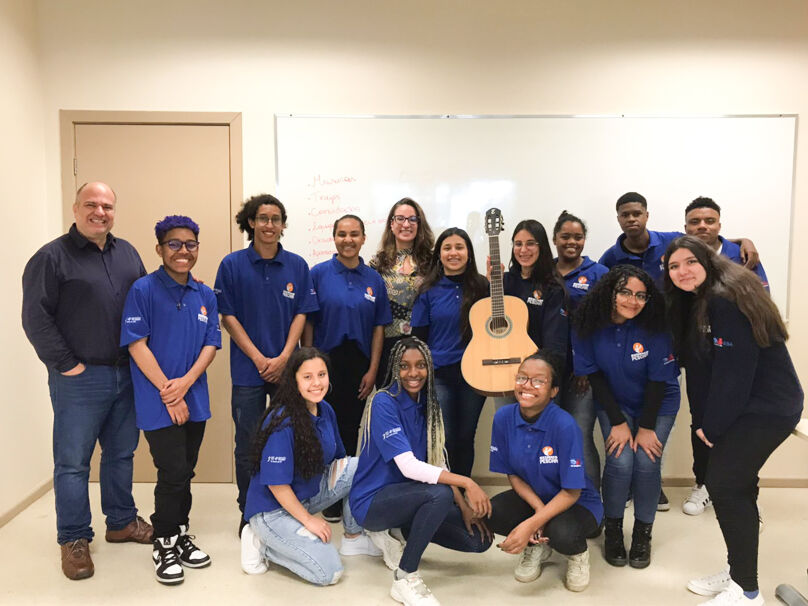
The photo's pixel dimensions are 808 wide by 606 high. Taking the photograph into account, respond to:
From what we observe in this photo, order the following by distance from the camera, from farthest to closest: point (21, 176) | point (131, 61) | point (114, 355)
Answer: point (131, 61) → point (21, 176) → point (114, 355)

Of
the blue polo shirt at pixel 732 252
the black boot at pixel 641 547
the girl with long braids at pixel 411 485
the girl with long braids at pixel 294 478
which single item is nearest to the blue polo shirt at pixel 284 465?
the girl with long braids at pixel 294 478

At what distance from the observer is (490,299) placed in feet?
9.29

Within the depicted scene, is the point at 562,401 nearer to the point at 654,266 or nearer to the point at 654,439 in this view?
the point at 654,439

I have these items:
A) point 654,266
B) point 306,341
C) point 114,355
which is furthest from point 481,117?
point 114,355

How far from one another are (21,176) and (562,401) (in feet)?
10.1

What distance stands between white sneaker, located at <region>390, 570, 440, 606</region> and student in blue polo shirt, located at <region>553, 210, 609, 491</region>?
3.26 feet

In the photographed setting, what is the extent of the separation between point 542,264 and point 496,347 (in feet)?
1.57

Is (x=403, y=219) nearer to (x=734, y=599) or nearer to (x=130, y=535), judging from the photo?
(x=130, y=535)

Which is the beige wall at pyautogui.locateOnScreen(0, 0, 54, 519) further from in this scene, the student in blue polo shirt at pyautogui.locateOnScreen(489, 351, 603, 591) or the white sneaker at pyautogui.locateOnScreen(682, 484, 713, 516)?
the white sneaker at pyautogui.locateOnScreen(682, 484, 713, 516)

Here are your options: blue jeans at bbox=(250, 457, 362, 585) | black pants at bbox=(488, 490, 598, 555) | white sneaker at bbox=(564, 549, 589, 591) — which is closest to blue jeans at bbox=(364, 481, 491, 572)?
black pants at bbox=(488, 490, 598, 555)

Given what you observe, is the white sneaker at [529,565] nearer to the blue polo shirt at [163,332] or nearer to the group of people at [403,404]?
the group of people at [403,404]

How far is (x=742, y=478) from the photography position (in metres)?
2.15

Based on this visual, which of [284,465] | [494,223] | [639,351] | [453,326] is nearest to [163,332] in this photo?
[284,465]

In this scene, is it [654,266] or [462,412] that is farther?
[654,266]
